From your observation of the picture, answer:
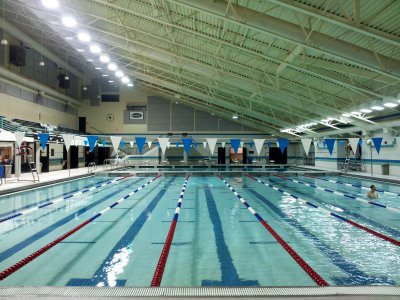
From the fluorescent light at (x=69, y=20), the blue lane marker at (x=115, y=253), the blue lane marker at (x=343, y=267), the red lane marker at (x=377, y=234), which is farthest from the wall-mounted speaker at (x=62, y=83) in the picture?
the red lane marker at (x=377, y=234)

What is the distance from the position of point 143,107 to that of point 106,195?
20.6 metres

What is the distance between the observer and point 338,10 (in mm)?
7375

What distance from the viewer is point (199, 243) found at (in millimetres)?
5441

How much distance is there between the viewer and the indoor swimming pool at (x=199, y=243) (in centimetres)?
392

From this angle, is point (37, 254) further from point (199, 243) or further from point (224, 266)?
point (224, 266)

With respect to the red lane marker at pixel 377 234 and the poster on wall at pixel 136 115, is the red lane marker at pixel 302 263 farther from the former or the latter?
the poster on wall at pixel 136 115

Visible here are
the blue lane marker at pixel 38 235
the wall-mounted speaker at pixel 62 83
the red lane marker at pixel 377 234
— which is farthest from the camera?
Answer: the wall-mounted speaker at pixel 62 83

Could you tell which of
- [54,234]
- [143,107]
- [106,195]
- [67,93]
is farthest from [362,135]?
[67,93]

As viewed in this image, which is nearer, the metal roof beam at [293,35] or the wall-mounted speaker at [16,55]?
the metal roof beam at [293,35]

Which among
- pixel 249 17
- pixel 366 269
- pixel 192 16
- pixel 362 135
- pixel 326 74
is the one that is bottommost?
pixel 366 269

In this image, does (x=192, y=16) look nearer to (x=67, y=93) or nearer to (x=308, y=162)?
(x=67, y=93)

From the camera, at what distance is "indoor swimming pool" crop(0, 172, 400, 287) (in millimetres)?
3916

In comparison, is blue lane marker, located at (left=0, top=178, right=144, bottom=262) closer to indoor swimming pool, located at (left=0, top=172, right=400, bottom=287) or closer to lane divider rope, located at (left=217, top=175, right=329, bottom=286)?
indoor swimming pool, located at (left=0, top=172, right=400, bottom=287)

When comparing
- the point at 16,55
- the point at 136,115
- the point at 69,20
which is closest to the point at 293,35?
the point at 69,20
